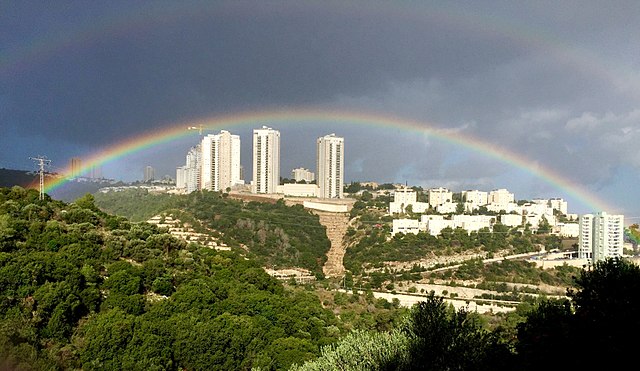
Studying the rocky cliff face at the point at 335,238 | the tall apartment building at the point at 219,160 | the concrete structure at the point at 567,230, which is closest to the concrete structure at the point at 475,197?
the concrete structure at the point at 567,230

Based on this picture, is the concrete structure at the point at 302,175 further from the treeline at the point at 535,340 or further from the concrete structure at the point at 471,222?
the treeline at the point at 535,340

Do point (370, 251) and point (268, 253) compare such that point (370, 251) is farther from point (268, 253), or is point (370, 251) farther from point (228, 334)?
point (228, 334)

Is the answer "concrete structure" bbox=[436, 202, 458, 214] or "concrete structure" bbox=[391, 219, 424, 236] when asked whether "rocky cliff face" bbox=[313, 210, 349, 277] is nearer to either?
"concrete structure" bbox=[391, 219, 424, 236]

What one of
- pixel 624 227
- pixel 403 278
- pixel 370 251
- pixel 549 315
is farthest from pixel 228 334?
pixel 624 227

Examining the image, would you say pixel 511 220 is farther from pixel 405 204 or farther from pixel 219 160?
pixel 219 160

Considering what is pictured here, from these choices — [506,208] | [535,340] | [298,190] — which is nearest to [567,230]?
[506,208]

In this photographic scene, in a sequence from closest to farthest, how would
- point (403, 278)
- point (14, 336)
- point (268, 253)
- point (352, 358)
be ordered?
point (352, 358), point (14, 336), point (403, 278), point (268, 253)

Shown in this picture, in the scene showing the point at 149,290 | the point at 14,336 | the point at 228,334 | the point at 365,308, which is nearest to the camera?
the point at 14,336
